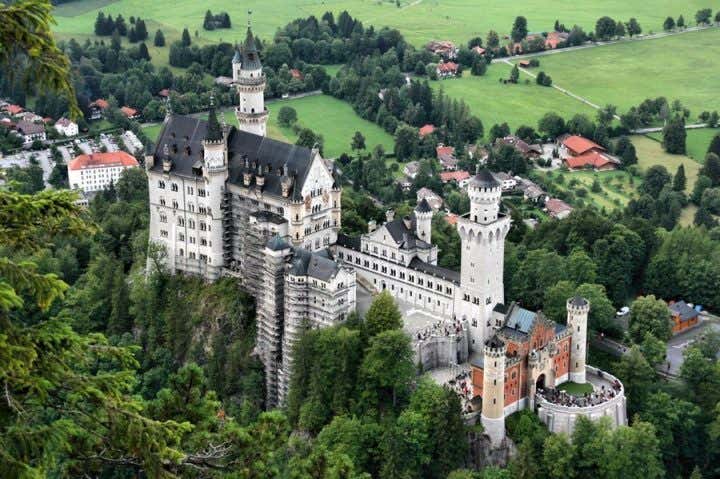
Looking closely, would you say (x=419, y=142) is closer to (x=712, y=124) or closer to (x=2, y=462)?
(x=712, y=124)

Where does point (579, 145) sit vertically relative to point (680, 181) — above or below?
above

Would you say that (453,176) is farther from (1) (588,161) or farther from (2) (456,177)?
(1) (588,161)

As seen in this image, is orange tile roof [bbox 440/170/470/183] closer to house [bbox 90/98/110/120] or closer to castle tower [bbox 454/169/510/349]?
house [bbox 90/98/110/120]

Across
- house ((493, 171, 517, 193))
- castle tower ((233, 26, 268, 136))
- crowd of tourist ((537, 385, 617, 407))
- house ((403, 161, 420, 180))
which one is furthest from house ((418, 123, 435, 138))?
crowd of tourist ((537, 385, 617, 407))

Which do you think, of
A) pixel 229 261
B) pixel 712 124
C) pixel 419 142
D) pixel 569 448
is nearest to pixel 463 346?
pixel 569 448

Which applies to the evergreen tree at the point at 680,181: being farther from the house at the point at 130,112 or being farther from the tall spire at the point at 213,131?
the house at the point at 130,112

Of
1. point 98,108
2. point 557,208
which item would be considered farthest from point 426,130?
point 98,108

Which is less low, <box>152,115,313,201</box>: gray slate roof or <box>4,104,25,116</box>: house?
<box>152,115,313,201</box>: gray slate roof
